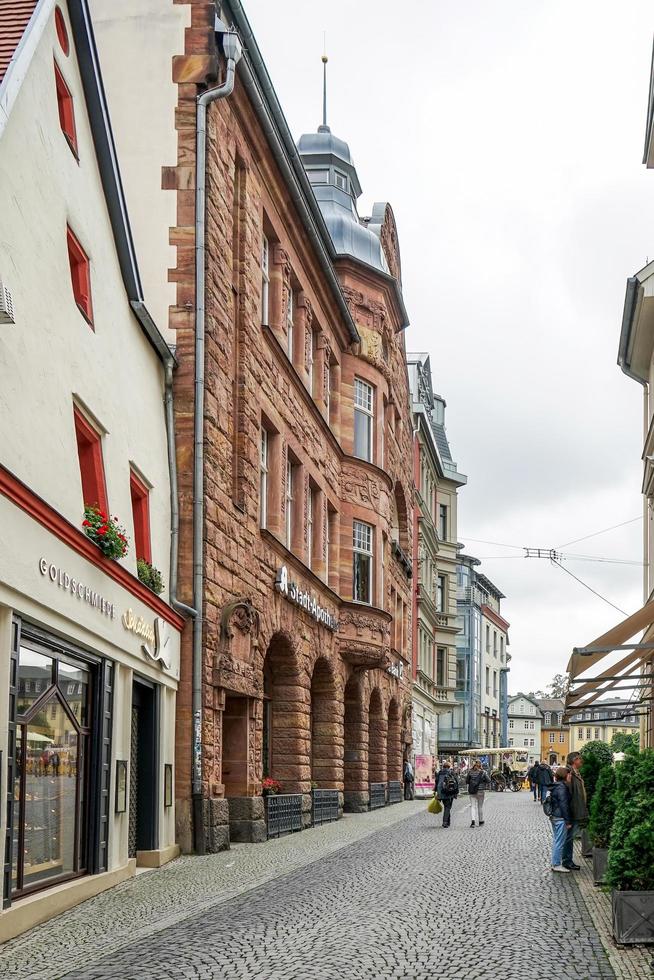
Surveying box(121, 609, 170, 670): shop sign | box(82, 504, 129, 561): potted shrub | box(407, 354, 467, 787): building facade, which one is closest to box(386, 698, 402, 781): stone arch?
box(407, 354, 467, 787): building facade

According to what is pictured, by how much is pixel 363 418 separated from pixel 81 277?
72.0 feet

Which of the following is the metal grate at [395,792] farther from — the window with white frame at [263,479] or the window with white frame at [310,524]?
the window with white frame at [263,479]

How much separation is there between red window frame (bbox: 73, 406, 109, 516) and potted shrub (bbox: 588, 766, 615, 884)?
6.95m

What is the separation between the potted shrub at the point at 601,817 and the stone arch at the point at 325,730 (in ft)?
50.8

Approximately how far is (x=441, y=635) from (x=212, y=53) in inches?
2140

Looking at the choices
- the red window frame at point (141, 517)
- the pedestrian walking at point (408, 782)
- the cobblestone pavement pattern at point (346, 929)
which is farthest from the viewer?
the pedestrian walking at point (408, 782)

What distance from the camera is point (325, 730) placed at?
109 feet

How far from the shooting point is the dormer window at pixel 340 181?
136 feet

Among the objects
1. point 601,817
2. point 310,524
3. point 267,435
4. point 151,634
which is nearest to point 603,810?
point 601,817

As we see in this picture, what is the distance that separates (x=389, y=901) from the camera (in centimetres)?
1441

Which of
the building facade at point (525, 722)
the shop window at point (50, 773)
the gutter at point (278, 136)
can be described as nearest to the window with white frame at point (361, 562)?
the gutter at point (278, 136)

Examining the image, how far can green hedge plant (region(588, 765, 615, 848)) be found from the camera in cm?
1683

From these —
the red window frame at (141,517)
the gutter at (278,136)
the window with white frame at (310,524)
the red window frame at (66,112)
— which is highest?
the gutter at (278,136)

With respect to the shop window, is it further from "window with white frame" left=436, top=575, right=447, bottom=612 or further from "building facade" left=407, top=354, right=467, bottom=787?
"window with white frame" left=436, top=575, right=447, bottom=612
